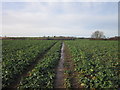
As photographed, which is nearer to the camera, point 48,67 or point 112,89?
point 112,89

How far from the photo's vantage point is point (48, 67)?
904cm

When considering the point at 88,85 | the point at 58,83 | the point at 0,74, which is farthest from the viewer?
the point at 0,74

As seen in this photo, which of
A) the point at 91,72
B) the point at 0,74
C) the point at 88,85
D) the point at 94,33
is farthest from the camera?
the point at 94,33

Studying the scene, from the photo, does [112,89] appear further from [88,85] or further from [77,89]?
[77,89]

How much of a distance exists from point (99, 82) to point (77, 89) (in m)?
1.15

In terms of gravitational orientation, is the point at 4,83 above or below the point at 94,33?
below

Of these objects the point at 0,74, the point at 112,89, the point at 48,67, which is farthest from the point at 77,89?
the point at 0,74

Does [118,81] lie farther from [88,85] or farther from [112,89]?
[88,85]

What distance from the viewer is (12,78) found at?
702 centimetres

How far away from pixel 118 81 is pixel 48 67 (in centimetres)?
455

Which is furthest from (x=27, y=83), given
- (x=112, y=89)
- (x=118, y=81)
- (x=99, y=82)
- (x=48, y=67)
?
(x=118, y=81)

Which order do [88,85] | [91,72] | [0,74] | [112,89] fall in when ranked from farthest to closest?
[91,72] → [0,74] → [88,85] → [112,89]

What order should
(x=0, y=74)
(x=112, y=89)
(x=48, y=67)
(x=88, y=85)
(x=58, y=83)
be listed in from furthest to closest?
(x=48, y=67) < (x=0, y=74) < (x=58, y=83) < (x=88, y=85) < (x=112, y=89)

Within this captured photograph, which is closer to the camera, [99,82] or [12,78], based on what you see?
[99,82]
